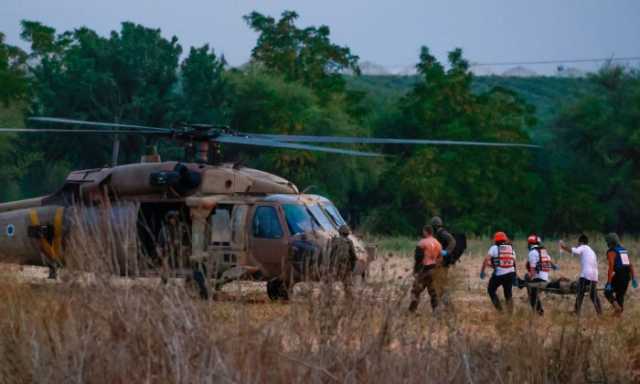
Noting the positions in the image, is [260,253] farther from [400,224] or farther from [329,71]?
[329,71]

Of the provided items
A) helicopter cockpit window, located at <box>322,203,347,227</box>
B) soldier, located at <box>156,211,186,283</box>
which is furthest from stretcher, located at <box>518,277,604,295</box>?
soldier, located at <box>156,211,186,283</box>

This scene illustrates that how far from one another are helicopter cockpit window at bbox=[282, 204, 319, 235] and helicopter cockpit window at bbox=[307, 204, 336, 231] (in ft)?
0.29

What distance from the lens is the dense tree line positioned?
50.6 m

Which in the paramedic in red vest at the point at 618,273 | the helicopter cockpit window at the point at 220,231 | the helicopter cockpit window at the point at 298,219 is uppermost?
the helicopter cockpit window at the point at 298,219

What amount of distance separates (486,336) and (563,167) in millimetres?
51753

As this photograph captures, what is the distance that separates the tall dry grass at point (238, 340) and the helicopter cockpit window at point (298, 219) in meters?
6.54

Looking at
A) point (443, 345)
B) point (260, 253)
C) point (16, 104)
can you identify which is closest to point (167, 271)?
point (443, 345)

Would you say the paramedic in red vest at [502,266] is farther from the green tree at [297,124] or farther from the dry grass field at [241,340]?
the green tree at [297,124]

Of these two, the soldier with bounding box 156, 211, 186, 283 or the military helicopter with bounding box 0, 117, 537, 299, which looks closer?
the soldier with bounding box 156, 211, 186, 283

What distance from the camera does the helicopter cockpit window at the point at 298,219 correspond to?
54.8 ft

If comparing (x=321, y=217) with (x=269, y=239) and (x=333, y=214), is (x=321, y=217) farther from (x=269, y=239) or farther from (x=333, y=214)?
(x=269, y=239)

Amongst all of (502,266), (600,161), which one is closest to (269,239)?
(502,266)

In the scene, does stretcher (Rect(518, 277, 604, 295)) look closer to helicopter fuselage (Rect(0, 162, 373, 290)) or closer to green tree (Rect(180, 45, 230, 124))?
helicopter fuselage (Rect(0, 162, 373, 290))

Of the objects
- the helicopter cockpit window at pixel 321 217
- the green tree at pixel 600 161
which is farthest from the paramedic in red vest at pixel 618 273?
the green tree at pixel 600 161
